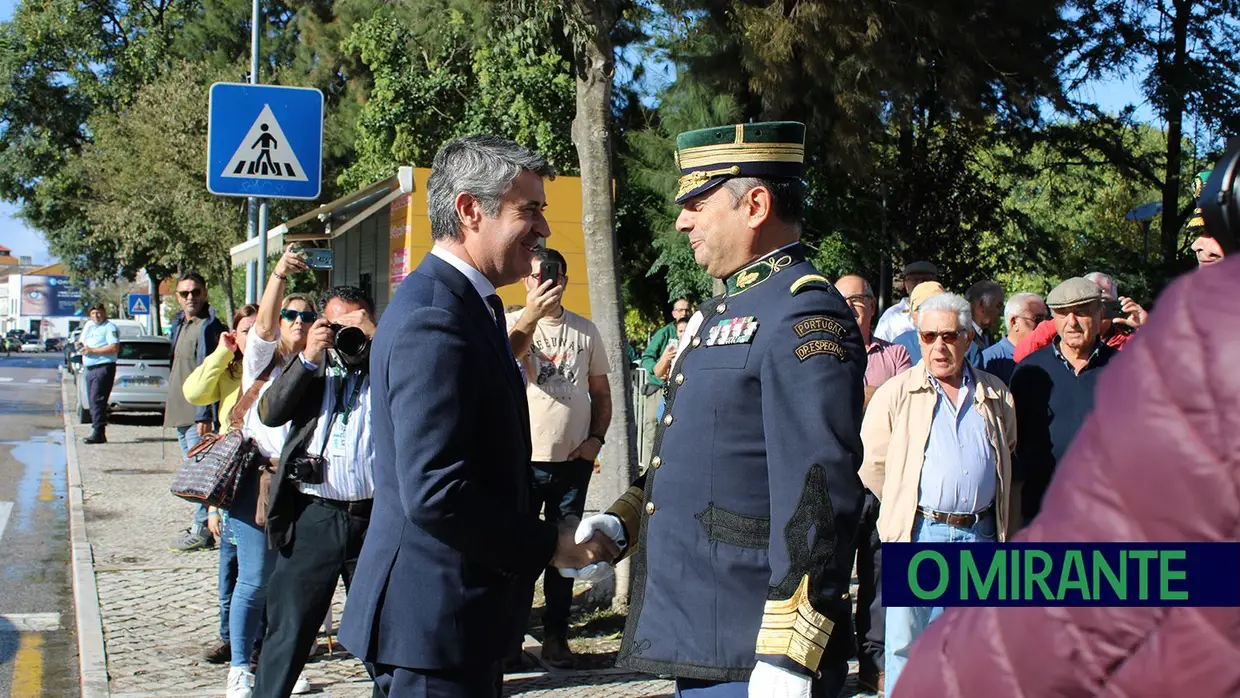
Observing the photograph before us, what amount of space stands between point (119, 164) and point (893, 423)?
27314mm

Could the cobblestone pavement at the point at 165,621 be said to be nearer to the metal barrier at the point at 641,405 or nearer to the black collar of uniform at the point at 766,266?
the black collar of uniform at the point at 766,266

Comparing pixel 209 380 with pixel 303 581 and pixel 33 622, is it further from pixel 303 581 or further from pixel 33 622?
pixel 303 581

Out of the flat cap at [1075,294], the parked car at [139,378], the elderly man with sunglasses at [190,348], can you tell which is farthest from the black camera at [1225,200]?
the parked car at [139,378]

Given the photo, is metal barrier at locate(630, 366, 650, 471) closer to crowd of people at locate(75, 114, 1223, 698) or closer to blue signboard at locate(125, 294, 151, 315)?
crowd of people at locate(75, 114, 1223, 698)

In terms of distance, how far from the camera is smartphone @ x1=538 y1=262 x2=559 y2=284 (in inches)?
220

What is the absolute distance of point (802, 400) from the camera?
2.70m

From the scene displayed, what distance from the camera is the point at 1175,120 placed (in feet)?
67.8

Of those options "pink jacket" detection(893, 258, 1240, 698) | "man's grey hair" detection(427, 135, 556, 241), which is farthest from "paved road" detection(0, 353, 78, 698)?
"pink jacket" detection(893, 258, 1240, 698)

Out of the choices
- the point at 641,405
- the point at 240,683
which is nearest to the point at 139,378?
the point at 641,405

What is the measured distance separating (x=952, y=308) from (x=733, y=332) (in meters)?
2.89

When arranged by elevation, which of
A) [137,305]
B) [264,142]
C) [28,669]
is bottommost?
[28,669]

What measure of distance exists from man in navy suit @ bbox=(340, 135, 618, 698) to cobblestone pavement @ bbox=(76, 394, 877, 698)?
2985 millimetres

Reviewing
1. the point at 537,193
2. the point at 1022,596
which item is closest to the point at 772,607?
the point at 537,193

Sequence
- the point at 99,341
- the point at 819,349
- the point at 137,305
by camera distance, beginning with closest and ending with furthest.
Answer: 1. the point at 819,349
2. the point at 99,341
3. the point at 137,305
